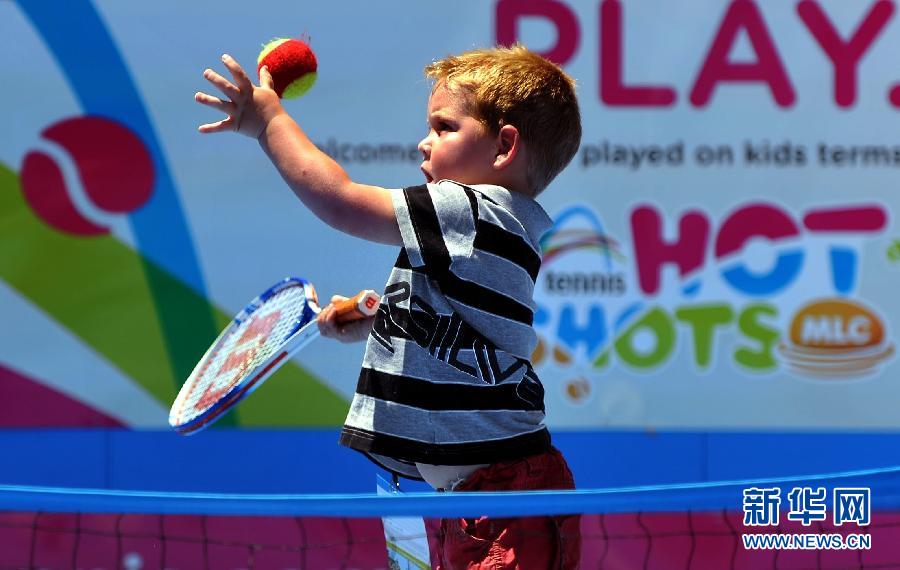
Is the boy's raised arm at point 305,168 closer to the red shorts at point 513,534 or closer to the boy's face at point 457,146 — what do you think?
the boy's face at point 457,146

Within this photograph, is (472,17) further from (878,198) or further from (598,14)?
(878,198)

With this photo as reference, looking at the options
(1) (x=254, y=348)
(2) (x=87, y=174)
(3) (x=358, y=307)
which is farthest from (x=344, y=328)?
(2) (x=87, y=174)

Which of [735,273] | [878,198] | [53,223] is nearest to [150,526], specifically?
[53,223]

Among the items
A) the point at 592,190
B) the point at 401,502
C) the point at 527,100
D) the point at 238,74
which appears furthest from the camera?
the point at 592,190

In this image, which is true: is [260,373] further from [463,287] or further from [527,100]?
[527,100]

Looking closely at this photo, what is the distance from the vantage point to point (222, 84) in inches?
75.4

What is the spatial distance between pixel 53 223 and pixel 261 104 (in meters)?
2.76

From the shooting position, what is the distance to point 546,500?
180 cm

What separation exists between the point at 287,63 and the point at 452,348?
0.59 metres

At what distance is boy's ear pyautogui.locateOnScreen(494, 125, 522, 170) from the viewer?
2070mm

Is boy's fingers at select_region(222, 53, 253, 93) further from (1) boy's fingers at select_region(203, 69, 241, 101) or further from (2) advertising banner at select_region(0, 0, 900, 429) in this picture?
(2) advertising banner at select_region(0, 0, 900, 429)

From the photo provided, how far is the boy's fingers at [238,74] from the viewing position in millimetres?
1895

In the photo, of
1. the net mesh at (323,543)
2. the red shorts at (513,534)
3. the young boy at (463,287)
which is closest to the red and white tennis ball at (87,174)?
the net mesh at (323,543)

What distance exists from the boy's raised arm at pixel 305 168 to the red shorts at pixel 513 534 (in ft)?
1.38
